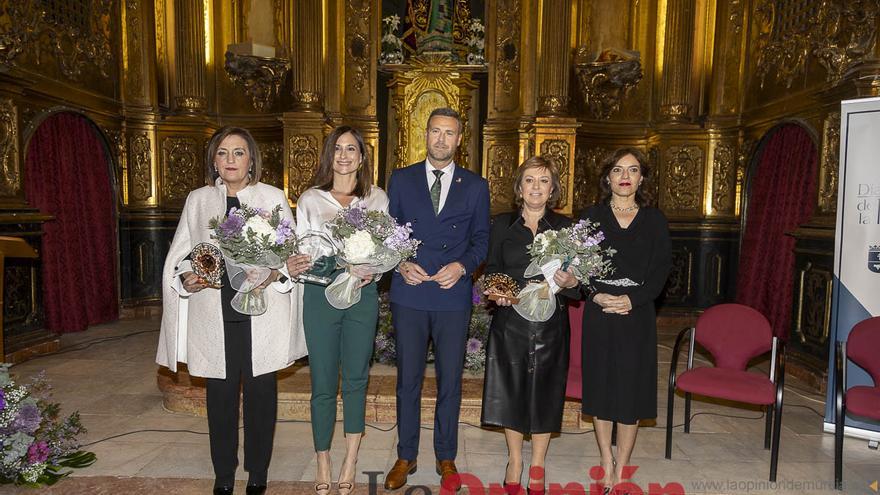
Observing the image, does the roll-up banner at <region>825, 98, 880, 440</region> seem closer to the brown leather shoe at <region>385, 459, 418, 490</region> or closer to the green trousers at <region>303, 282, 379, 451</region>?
the brown leather shoe at <region>385, 459, 418, 490</region>

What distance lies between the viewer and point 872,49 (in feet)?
14.9

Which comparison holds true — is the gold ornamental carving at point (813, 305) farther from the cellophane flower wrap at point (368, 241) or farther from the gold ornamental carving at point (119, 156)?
the gold ornamental carving at point (119, 156)

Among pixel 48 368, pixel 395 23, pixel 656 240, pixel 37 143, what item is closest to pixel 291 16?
pixel 395 23

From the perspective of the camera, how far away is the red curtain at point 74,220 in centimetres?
630

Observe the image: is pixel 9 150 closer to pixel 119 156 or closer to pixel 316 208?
pixel 119 156

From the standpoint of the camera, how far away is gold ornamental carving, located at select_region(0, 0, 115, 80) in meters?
5.50

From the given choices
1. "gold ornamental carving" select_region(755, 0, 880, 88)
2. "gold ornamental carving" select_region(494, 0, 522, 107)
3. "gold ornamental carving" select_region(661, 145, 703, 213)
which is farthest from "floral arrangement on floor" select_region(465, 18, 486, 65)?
"gold ornamental carving" select_region(755, 0, 880, 88)

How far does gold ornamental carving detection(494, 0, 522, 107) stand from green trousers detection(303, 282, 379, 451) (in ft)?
20.0

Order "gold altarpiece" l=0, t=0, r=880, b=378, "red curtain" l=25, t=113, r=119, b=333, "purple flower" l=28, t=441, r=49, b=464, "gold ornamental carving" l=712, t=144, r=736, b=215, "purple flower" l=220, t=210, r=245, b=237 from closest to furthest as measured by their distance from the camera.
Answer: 1. "purple flower" l=220, t=210, r=245, b=237
2. "purple flower" l=28, t=441, r=49, b=464
3. "red curtain" l=25, t=113, r=119, b=333
4. "gold altarpiece" l=0, t=0, r=880, b=378
5. "gold ornamental carving" l=712, t=144, r=736, b=215

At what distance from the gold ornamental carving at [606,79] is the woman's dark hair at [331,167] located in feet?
19.7

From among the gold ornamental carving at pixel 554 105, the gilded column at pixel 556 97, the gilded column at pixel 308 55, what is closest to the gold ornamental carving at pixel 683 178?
the gilded column at pixel 556 97

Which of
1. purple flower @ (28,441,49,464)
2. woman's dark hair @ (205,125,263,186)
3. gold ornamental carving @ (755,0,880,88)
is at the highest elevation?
gold ornamental carving @ (755,0,880,88)

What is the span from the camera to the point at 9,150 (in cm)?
548

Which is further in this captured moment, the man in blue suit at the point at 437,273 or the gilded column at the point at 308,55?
the gilded column at the point at 308,55
